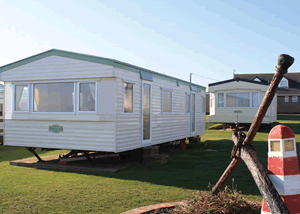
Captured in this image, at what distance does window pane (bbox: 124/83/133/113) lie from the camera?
816cm

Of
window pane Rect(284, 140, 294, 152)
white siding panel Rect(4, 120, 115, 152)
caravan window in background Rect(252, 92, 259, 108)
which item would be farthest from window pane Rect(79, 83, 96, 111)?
caravan window in background Rect(252, 92, 259, 108)

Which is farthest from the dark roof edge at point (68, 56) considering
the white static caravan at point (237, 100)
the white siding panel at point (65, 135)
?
the white static caravan at point (237, 100)

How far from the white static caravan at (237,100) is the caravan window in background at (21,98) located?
1397 centimetres

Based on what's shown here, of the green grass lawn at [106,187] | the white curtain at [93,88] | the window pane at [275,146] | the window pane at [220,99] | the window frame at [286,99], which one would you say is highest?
the window frame at [286,99]

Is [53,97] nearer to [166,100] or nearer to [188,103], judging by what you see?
[166,100]

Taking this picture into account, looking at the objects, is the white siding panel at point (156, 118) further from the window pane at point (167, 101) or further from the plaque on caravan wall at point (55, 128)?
the plaque on caravan wall at point (55, 128)

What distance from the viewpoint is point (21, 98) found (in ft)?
29.1

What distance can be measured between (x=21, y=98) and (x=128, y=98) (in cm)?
324

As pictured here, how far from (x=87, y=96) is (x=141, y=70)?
189 centimetres

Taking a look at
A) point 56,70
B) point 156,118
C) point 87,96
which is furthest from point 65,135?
point 156,118

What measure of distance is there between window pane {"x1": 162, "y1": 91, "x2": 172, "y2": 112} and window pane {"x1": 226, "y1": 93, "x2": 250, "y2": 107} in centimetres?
1004

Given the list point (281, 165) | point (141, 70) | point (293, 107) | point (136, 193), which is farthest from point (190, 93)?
point (293, 107)

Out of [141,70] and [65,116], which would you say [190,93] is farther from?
[65,116]

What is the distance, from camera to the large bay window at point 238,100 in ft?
63.6
